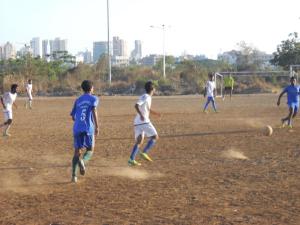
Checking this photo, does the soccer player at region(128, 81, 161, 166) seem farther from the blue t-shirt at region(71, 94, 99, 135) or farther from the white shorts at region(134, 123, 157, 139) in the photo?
the blue t-shirt at region(71, 94, 99, 135)

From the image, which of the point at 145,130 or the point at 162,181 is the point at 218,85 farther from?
the point at 162,181

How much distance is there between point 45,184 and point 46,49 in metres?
177

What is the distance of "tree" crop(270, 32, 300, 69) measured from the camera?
203 ft

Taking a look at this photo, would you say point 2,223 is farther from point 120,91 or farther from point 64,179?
point 120,91

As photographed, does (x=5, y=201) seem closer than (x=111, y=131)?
Yes

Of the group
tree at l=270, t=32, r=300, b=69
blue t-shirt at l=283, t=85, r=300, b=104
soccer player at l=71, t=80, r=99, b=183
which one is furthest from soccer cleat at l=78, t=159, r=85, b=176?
tree at l=270, t=32, r=300, b=69

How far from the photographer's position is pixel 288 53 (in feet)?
206

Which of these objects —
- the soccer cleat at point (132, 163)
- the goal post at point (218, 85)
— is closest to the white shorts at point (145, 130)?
the soccer cleat at point (132, 163)

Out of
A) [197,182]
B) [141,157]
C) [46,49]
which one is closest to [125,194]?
[197,182]

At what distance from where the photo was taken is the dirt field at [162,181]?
284 inches

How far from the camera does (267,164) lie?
11.1m

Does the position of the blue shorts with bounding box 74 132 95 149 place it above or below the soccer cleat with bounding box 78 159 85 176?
above

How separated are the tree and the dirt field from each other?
154 feet

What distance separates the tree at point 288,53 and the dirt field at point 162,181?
154 ft
